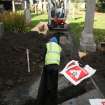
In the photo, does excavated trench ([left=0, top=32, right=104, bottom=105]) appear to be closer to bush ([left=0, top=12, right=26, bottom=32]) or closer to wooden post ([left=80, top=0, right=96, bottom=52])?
wooden post ([left=80, top=0, right=96, bottom=52])

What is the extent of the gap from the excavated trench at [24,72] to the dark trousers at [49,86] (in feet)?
2.04

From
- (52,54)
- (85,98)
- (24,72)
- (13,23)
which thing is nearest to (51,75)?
(52,54)

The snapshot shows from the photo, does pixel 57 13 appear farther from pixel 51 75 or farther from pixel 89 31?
pixel 51 75

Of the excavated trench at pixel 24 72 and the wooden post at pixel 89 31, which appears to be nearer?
the excavated trench at pixel 24 72

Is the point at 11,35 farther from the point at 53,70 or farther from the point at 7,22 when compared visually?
the point at 53,70

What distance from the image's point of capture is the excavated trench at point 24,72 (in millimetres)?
8547

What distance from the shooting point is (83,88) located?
908 centimetres

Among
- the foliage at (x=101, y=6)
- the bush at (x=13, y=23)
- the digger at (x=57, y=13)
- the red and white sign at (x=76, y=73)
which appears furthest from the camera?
the foliage at (x=101, y=6)

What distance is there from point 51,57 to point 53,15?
1635 centimetres

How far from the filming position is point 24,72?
1062 centimetres

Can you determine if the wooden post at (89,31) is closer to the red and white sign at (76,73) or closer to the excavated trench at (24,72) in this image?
the excavated trench at (24,72)

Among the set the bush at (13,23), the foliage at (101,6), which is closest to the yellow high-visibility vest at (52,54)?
the bush at (13,23)

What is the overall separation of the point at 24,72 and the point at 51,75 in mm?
3443

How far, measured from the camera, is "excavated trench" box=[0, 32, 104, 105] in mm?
8547
